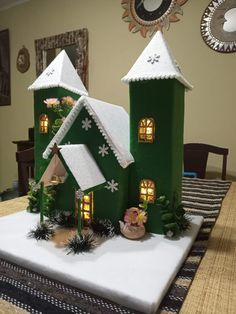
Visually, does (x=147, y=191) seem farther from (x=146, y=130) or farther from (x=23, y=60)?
(x=23, y=60)

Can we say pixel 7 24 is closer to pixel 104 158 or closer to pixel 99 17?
pixel 99 17

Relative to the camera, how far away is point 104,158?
0.75 m

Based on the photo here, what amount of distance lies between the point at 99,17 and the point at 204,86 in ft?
3.87

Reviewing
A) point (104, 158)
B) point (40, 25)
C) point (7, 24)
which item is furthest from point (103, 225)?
point (7, 24)

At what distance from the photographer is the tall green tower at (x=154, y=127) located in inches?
28.9

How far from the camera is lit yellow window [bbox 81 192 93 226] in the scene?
77 cm

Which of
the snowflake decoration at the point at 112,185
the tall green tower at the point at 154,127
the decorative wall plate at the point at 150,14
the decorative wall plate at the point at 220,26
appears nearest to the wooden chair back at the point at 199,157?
the decorative wall plate at the point at 220,26

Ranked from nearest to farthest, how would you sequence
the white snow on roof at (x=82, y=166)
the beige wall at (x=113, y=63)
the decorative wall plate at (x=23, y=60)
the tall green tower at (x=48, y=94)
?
the white snow on roof at (x=82, y=166) < the tall green tower at (x=48, y=94) < the beige wall at (x=113, y=63) < the decorative wall plate at (x=23, y=60)

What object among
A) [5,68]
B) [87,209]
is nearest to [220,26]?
[87,209]

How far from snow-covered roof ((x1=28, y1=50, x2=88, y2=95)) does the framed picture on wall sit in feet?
7.99

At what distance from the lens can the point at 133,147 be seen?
789 mm

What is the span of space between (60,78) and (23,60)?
92.2 inches

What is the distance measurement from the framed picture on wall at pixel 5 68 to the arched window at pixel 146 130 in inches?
109

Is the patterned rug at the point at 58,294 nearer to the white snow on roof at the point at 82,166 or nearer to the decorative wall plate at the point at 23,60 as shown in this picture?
the white snow on roof at the point at 82,166
